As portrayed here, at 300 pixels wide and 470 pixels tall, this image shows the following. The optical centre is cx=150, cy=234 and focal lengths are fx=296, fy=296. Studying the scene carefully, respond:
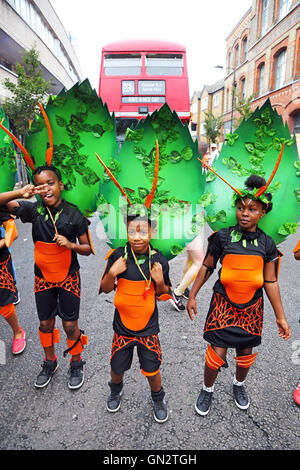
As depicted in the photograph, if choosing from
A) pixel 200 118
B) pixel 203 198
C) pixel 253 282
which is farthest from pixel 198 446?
pixel 200 118

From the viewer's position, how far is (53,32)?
63.0ft

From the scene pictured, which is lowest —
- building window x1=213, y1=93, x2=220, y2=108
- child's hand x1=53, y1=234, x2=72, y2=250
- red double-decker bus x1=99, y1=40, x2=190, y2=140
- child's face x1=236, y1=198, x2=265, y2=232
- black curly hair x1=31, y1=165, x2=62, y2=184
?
child's hand x1=53, y1=234, x2=72, y2=250

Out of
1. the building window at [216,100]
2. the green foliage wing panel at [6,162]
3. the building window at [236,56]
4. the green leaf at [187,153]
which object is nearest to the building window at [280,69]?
the building window at [236,56]

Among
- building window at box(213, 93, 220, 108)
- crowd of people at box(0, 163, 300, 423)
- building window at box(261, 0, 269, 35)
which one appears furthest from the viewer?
building window at box(213, 93, 220, 108)

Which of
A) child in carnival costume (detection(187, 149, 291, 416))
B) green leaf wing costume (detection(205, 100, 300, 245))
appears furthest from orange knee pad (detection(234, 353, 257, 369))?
green leaf wing costume (detection(205, 100, 300, 245))

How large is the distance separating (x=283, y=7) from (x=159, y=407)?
20874 millimetres

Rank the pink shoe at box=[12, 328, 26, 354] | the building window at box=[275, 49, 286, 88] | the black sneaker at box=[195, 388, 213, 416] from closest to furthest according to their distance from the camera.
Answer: the black sneaker at box=[195, 388, 213, 416] < the pink shoe at box=[12, 328, 26, 354] < the building window at box=[275, 49, 286, 88]

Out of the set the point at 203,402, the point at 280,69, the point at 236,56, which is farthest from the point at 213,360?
the point at 236,56

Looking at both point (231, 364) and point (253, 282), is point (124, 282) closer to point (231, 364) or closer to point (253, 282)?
point (253, 282)

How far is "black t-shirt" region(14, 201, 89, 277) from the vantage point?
75.6 inches

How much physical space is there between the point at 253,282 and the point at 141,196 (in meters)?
0.83

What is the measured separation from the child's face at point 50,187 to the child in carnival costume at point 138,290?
472mm

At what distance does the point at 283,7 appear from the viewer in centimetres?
1612

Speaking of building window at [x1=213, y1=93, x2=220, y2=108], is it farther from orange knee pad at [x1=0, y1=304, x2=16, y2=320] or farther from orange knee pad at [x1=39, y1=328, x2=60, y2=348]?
orange knee pad at [x1=39, y1=328, x2=60, y2=348]
